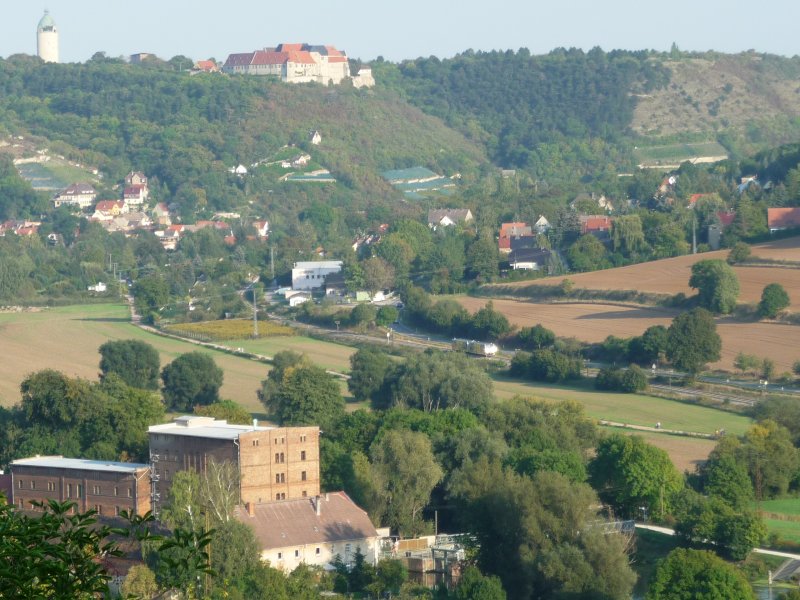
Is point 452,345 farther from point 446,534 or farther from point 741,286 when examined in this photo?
point 446,534

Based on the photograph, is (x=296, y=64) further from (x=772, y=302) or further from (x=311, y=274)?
(x=772, y=302)

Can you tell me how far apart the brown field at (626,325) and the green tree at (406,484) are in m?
16.7

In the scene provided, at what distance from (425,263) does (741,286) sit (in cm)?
1678

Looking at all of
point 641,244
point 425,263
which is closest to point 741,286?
point 641,244

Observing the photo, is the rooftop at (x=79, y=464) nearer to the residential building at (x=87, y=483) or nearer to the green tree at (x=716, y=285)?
the residential building at (x=87, y=483)

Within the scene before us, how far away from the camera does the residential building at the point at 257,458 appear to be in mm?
29453

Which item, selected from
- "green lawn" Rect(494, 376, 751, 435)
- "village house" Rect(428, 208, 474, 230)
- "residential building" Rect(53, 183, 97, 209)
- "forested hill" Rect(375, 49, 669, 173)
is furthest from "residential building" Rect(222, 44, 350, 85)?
"green lawn" Rect(494, 376, 751, 435)

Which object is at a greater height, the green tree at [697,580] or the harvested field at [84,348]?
the green tree at [697,580]

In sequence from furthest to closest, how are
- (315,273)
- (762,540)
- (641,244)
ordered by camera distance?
1. (315,273)
2. (641,244)
3. (762,540)

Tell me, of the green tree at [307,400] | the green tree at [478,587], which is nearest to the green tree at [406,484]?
the green tree at [478,587]

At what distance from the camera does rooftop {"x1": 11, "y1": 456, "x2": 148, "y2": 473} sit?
29844 millimetres

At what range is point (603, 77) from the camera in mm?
144000

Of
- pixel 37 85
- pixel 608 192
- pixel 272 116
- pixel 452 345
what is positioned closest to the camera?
pixel 452 345

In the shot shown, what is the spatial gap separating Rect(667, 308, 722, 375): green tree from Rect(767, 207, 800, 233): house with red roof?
18211 mm
